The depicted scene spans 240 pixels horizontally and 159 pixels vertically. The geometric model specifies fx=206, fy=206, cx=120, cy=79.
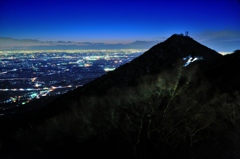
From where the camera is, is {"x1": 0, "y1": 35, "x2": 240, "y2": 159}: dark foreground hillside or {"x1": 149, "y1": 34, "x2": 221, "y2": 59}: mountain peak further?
{"x1": 149, "y1": 34, "x2": 221, "y2": 59}: mountain peak

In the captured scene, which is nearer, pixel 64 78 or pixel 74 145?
pixel 74 145

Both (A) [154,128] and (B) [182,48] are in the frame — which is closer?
(A) [154,128]

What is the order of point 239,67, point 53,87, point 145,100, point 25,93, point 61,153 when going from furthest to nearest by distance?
Answer: point 53,87
point 25,93
point 239,67
point 61,153
point 145,100

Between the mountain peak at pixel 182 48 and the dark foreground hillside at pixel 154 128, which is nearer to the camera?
the dark foreground hillside at pixel 154 128

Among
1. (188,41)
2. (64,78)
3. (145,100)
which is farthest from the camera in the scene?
(64,78)

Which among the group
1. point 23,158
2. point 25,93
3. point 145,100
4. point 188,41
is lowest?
point 25,93

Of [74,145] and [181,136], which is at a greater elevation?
[181,136]

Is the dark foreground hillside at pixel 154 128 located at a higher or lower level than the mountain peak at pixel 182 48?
lower

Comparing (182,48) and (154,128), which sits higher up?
(182,48)

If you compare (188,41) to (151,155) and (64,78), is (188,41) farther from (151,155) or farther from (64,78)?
(64,78)

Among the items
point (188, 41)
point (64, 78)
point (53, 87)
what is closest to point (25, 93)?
point (53, 87)

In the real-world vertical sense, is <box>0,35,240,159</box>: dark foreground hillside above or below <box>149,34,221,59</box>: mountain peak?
below
